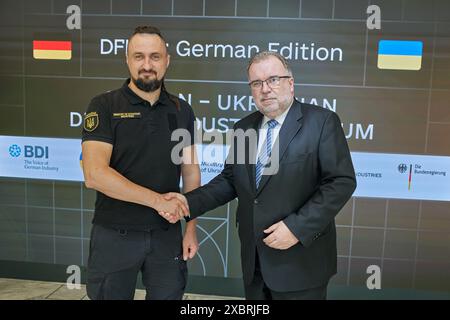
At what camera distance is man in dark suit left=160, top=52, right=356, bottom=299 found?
1.89 meters

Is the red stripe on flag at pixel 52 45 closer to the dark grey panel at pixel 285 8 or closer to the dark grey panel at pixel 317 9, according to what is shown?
the dark grey panel at pixel 285 8

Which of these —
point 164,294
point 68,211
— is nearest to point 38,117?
point 68,211

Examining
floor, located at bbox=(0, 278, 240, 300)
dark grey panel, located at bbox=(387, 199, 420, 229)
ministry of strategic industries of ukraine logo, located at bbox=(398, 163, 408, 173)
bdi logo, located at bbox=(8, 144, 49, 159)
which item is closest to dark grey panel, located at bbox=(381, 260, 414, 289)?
dark grey panel, located at bbox=(387, 199, 420, 229)

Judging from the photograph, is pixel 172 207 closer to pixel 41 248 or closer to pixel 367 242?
pixel 367 242

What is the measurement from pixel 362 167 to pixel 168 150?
174cm

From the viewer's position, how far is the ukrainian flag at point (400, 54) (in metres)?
3.20

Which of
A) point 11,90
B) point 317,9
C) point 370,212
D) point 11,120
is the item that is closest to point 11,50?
point 11,90

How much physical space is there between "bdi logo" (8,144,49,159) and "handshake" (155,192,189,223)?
1847 millimetres

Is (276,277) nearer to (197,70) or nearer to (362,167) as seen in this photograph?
(362,167)

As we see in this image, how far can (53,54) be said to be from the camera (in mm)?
3494

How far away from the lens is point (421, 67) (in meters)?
3.21

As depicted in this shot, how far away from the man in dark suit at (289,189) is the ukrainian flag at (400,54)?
60.2 inches

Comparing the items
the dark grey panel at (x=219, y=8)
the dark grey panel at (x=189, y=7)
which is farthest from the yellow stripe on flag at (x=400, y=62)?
the dark grey panel at (x=189, y=7)

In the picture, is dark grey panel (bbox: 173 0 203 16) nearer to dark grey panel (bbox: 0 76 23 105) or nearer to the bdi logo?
dark grey panel (bbox: 0 76 23 105)
